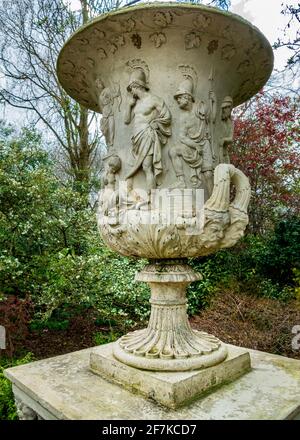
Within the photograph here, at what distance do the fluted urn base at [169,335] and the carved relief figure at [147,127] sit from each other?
0.59 m

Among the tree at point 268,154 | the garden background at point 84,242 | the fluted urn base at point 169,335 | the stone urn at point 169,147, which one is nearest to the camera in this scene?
the stone urn at point 169,147

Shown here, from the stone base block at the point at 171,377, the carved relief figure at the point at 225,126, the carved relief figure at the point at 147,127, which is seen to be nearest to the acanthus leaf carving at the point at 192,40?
the carved relief figure at the point at 147,127

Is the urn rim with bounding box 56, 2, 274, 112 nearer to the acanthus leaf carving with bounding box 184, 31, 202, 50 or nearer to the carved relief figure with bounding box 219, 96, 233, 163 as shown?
the acanthus leaf carving with bounding box 184, 31, 202, 50

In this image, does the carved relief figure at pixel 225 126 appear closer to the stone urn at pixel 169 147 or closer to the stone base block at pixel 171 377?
the stone urn at pixel 169 147

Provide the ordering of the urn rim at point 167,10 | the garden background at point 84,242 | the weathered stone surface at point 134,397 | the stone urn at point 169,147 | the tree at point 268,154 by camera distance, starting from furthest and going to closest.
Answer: the tree at point 268,154 < the garden background at point 84,242 < the stone urn at point 169,147 < the urn rim at point 167,10 < the weathered stone surface at point 134,397

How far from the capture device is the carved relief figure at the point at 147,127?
7.00 ft

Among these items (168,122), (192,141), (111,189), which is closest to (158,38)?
(168,122)

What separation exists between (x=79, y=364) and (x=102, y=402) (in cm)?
65

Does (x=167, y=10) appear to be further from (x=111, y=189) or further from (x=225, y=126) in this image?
(x=111, y=189)

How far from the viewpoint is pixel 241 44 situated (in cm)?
227

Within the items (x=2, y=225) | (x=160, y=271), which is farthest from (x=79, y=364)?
(x=2, y=225)

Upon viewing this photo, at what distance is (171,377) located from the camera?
2070 mm

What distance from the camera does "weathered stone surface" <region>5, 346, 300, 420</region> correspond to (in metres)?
1.89

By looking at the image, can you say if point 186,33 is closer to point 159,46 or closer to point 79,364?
point 159,46
